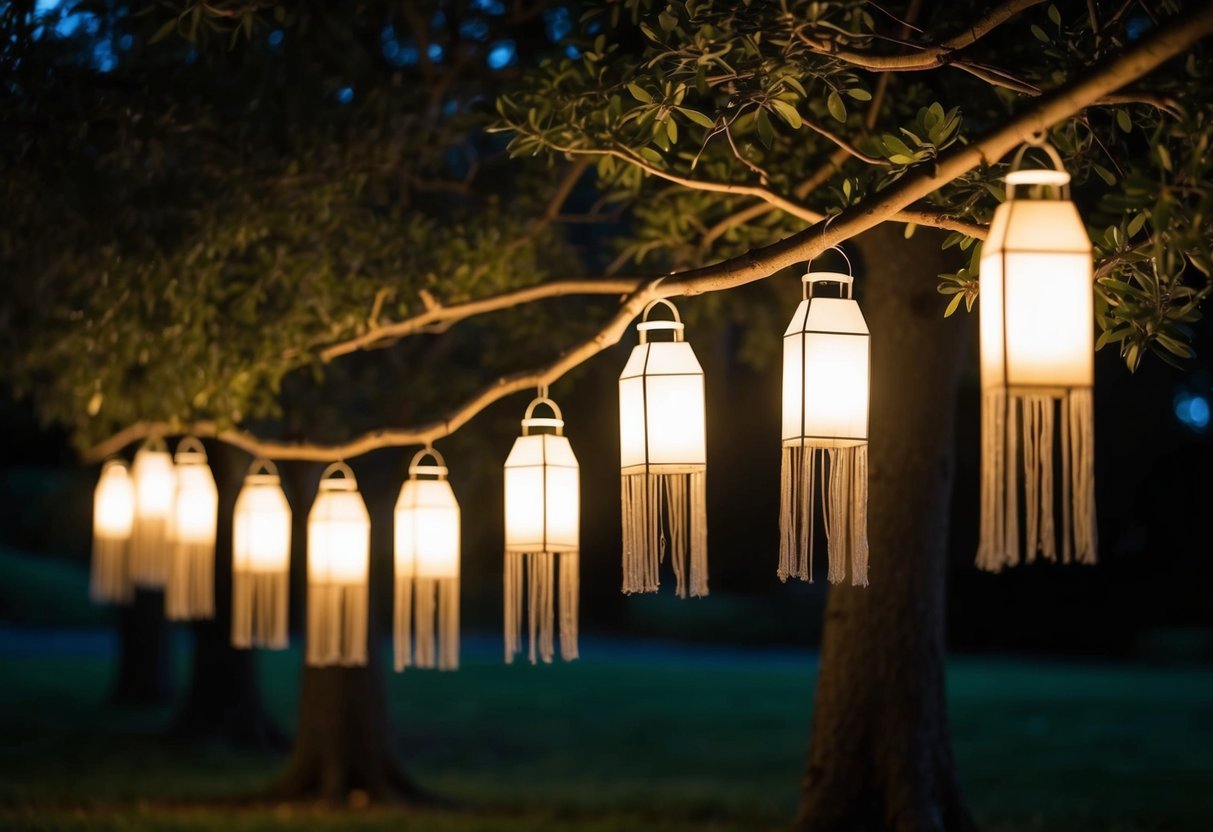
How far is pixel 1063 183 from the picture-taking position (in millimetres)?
3445

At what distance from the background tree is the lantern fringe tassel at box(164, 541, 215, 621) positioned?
23.1 inches

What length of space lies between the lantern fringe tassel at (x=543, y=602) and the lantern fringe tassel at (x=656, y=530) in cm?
49

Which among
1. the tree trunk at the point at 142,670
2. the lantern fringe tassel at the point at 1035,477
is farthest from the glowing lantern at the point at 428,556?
the tree trunk at the point at 142,670

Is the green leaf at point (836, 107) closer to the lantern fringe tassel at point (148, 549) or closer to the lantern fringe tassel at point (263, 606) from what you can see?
the lantern fringe tassel at point (263, 606)

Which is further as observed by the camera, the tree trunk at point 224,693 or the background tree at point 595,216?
the tree trunk at point 224,693

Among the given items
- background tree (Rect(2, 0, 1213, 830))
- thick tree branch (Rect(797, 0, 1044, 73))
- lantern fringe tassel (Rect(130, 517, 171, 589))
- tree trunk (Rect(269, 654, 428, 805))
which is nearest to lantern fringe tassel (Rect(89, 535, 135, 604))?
lantern fringe tassel (Rect(130, 517, 171, 589))

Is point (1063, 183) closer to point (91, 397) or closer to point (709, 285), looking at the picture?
point (709, 285)

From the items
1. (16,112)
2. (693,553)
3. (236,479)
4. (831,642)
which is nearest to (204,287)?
(16,112)

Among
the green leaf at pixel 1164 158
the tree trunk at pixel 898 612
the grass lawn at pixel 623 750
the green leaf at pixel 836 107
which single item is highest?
the green leaf at pixel 836 107

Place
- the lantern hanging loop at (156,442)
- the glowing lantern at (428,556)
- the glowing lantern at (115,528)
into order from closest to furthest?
the glowing lantern at (428,556) < the glowing lantern at (115,528) < the lantern hanging loop at (156,442)

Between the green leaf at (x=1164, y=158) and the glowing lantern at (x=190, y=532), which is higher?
the green leaf at (x=1164, y=158)

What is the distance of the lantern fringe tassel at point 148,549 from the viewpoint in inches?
316

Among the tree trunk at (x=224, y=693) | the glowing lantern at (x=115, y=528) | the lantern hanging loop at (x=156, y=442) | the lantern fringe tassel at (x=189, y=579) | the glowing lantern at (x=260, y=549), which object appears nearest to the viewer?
the glowing lantern at (x=260, y=549)

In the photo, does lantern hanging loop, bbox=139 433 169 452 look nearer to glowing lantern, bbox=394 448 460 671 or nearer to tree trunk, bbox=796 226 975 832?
glowing lantern, bbox=394 448 460 671
